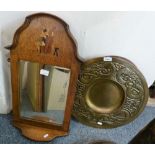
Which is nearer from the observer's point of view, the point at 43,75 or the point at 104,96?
the point at 43,75

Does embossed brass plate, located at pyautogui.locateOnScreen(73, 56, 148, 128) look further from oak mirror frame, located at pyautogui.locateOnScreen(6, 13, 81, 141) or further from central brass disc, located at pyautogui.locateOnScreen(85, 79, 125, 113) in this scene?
oak mirror frame, located at pyautogui.locateOnScreen(6, 13, 81, 141)

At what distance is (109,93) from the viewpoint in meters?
1.58

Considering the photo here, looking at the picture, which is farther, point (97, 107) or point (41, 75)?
point (97, 107)

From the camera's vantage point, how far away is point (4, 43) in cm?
144

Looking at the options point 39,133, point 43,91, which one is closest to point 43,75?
point 43,91

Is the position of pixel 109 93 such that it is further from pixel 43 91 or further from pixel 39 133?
pixel 39 133

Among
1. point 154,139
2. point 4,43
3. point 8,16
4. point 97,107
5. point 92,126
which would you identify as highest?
point 8,16

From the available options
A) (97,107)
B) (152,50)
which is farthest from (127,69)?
(97,107)

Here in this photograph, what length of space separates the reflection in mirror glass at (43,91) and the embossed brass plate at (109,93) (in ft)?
0.43

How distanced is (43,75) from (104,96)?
43cm

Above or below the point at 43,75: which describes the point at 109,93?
below

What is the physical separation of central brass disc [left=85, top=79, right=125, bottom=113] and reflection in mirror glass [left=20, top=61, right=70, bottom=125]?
0.20 metres
